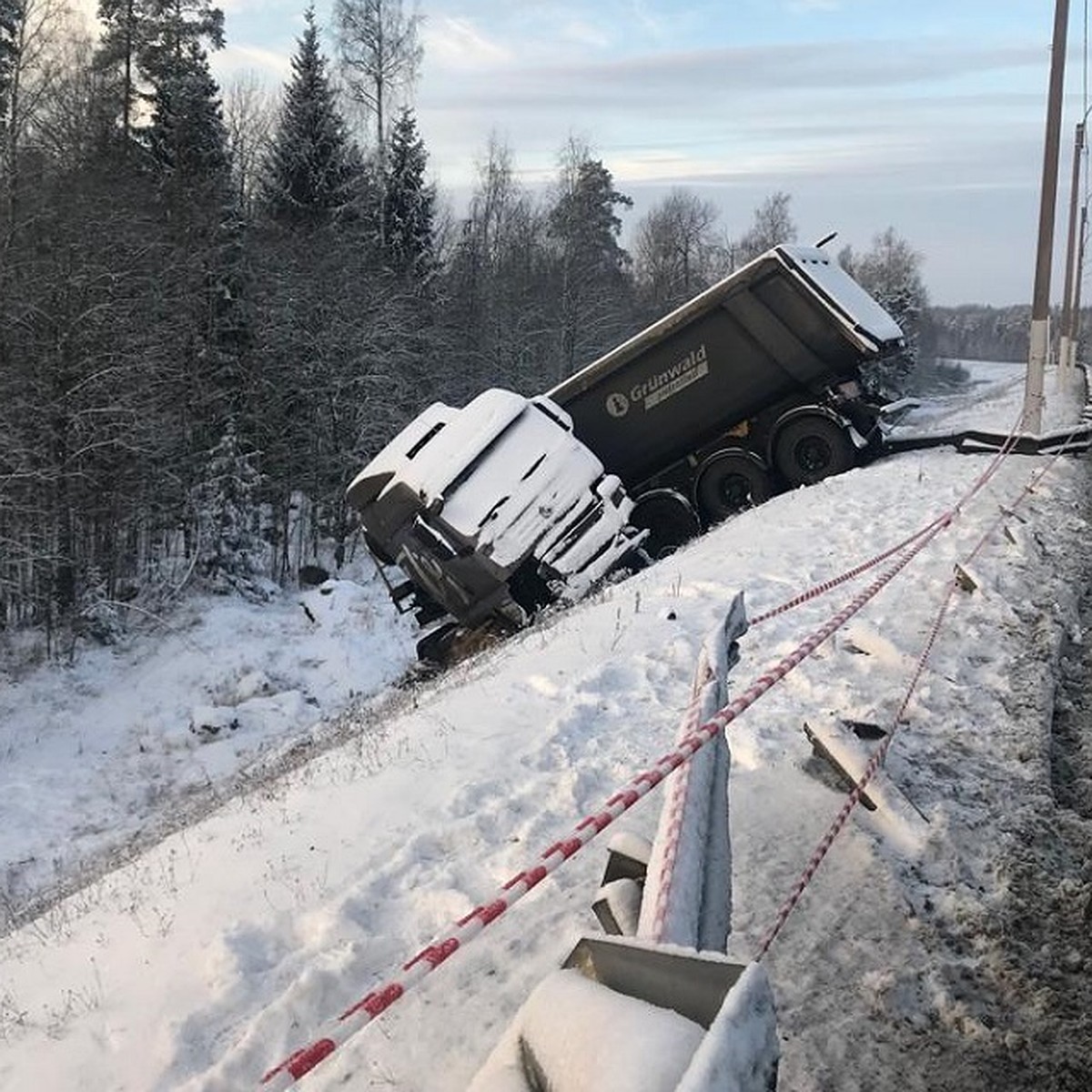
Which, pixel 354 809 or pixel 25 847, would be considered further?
pixel 25 847

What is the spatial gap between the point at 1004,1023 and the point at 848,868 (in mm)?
891

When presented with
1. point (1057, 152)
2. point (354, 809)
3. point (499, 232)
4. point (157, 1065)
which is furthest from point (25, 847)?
point (499, 232)

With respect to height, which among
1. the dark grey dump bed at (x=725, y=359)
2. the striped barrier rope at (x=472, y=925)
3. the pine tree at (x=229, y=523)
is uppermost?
the dark grey dump bed at (x=725, y=359)

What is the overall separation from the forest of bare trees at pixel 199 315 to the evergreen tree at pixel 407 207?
0.27 feet

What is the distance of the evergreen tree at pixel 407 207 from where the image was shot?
33219 millimetres

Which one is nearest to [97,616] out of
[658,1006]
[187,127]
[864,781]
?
[187,127]

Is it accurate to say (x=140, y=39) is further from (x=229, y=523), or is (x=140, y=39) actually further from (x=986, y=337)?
(x=986, y=337)

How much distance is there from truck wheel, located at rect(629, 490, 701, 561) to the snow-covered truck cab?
177 centimetres

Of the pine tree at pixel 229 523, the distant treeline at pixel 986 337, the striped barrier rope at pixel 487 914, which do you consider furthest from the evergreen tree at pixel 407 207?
the distant treeline at pixel 986 337

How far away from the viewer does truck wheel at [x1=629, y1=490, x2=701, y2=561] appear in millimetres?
13164

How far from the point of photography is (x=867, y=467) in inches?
522

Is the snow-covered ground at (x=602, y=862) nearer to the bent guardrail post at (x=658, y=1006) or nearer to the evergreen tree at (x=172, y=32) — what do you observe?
the bent guardrail post at (x=658, y=1006)

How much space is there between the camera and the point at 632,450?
13.0m

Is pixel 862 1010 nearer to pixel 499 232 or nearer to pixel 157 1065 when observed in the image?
pixel 157 1065
